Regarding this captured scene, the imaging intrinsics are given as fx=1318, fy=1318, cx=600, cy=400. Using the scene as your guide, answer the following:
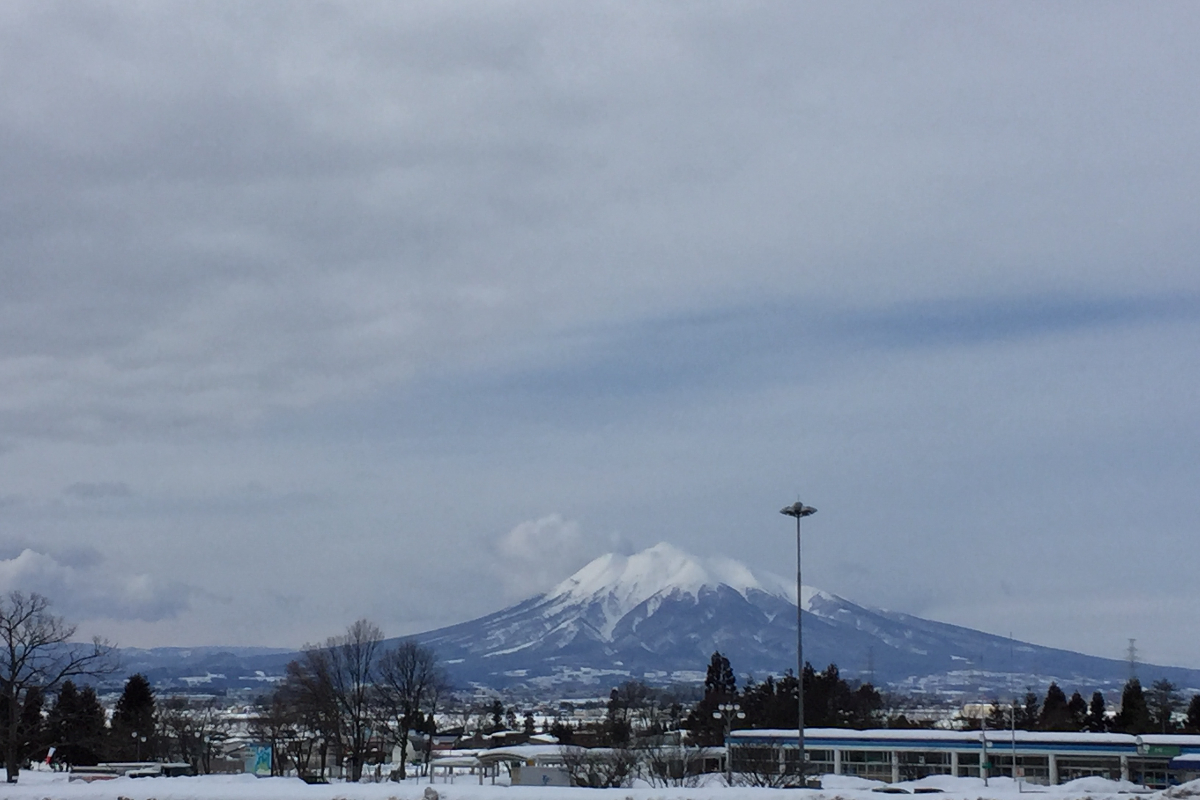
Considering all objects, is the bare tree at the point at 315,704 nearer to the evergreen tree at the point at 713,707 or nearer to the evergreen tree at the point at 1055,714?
the evergreen tree at the point at 713,707

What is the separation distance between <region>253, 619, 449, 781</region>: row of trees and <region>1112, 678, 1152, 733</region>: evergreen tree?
1967 inches

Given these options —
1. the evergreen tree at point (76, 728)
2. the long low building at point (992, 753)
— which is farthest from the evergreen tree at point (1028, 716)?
the evergreen tree at point (76, 728)

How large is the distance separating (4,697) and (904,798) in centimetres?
4286

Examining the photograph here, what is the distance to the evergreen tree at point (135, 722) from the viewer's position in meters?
76.6

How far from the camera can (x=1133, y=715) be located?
96.0 m

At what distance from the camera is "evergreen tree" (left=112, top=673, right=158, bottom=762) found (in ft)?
251

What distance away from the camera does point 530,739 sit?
4621 inches

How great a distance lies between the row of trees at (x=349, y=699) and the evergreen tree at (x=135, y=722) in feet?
25.5

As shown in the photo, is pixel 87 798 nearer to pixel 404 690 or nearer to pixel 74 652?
pixel 74 652

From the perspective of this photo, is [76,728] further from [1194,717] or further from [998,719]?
[1194,717]

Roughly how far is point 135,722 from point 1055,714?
69870 millimetres

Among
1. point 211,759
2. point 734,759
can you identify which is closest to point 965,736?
point 734,759

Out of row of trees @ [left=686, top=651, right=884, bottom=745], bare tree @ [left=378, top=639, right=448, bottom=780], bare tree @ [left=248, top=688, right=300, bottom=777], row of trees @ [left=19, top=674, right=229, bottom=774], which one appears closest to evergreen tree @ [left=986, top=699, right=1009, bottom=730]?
row of trees @ [left=686, top=651, right=884, bottom=745]

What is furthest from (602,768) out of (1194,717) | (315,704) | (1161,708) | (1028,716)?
(1028,716)
